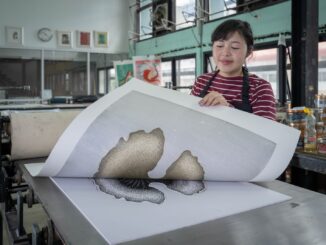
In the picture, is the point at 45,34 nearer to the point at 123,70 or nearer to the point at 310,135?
the point at 123,70

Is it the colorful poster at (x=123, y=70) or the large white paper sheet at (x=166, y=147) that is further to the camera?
the colorful poster at (x=123, y=70)

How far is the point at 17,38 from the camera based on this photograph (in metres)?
7.07

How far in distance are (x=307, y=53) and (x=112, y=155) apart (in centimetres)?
201

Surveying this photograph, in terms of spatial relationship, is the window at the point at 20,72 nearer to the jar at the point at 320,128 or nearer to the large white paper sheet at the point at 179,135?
the jar at the point at 320,128

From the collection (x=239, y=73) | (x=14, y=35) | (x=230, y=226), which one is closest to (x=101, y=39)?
(x=14, y=35)

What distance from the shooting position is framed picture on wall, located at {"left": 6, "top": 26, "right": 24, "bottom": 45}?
22.9ft

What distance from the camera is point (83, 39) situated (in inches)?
301

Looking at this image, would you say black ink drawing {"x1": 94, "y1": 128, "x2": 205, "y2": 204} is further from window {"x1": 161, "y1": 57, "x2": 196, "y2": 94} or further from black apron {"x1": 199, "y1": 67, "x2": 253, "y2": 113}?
window {"x1": 161, "y1": 57, "x2": 196, "y2": 94}

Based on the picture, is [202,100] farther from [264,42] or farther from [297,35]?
[264,42]

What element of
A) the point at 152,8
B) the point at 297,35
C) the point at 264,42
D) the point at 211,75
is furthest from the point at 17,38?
the point at 211,75

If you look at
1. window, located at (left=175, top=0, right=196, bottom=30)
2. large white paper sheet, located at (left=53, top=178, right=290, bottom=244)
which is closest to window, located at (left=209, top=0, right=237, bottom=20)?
window, located at (left=175, top=0, right=196, bottom=30)

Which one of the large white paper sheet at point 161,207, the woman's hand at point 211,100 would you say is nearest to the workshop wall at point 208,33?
the woman's hand at point 211,100

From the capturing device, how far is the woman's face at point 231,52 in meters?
1.15

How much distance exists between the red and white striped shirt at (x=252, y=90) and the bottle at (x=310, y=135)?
454 mm
